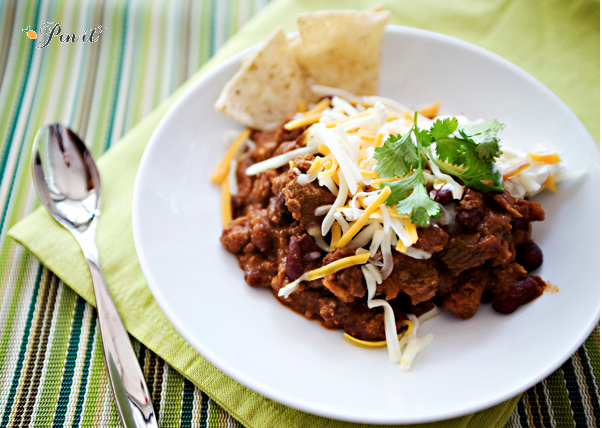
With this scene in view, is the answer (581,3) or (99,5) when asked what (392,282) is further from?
(99,5)

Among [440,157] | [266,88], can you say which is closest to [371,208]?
[440,157]

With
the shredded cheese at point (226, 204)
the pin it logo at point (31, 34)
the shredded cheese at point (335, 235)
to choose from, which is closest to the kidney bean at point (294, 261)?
the shredded cheese at point (335, 235)

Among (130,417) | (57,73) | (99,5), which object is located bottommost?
(130,417)

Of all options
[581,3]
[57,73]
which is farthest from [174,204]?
[581,3]

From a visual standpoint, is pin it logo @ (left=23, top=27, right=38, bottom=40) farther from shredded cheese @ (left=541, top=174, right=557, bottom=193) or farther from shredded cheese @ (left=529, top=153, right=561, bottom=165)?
shredded cheese @ (left=541, top=174, right=557, bottom=193)

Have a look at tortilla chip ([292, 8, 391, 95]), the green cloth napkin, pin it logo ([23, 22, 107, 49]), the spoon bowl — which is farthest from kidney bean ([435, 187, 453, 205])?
pin it logo ([23, 22, 107, 49])

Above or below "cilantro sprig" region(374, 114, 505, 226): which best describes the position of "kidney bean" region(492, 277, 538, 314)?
below

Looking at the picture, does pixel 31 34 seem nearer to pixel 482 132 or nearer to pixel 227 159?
pixel 227 159

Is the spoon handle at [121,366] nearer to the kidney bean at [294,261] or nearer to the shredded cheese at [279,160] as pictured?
the kidney bean at [294,261]

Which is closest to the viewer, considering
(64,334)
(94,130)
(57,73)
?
(64,334)
